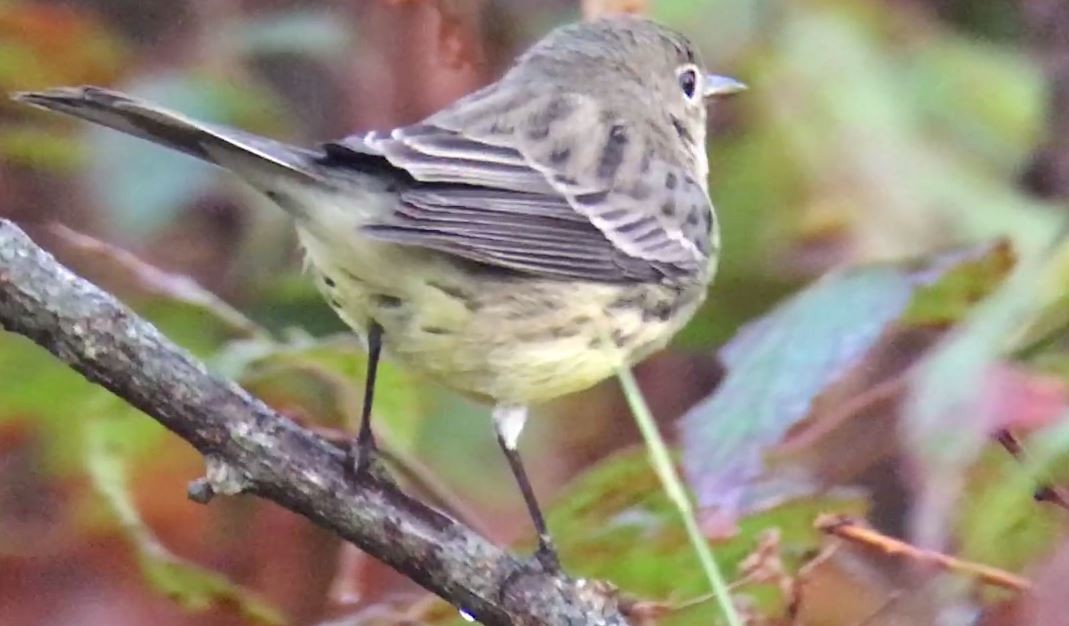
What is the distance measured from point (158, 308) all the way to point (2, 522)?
125 centimetres

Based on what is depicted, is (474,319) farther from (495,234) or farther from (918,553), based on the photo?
(918,553)

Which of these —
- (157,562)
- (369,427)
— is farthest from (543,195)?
(157,562)

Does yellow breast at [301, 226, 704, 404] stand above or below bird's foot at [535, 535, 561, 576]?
above

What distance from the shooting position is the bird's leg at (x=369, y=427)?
5.52 ft

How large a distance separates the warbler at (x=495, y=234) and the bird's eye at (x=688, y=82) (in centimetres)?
33

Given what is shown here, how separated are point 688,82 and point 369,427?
1.29 meters

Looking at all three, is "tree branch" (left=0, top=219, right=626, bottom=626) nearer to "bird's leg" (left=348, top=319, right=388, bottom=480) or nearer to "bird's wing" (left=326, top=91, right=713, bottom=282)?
"bird's leg" (left=348, top=319, right=388, bottom=480)

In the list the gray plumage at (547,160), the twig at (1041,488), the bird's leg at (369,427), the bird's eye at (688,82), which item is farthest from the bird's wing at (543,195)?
the twig at (1041,488)

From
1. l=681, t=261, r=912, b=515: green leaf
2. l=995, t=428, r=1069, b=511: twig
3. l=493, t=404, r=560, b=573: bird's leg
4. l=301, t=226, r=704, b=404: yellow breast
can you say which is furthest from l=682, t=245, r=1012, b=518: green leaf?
l=493, t=404, r=560, b=573: bird's leg

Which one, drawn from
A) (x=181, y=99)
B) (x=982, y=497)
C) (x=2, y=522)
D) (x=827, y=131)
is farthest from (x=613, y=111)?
(x=2, y=522)

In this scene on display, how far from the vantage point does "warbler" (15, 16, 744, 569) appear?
6.13 feet

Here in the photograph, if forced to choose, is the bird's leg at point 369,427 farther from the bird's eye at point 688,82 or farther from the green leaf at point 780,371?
the bird's eye at point 688,82

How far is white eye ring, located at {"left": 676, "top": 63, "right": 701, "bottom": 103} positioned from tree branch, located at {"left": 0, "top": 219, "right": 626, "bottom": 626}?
4.58 ft

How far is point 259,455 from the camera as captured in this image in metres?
1.54
